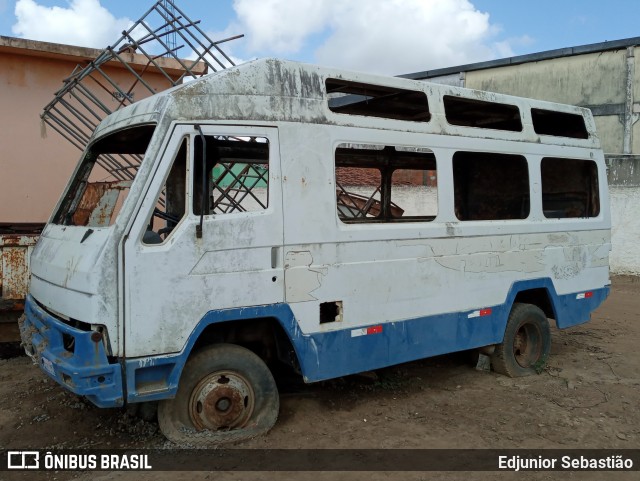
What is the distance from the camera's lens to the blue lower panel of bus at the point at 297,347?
339 centimetres

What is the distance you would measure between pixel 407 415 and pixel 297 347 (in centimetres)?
132

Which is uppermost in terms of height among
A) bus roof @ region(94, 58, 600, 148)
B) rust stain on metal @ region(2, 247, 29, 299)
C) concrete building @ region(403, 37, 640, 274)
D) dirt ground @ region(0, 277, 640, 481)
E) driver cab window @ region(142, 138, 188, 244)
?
concrete building @ region(403, 37, 640, 274)

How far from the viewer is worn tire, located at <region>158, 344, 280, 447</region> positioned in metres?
3.77

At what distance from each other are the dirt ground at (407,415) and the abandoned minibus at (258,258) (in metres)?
0.41

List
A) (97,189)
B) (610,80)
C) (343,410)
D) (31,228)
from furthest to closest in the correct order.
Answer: (610,80) → (31,228) → (343,410) → (97,189)

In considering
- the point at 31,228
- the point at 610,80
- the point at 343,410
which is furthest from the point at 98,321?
the point at 610,80

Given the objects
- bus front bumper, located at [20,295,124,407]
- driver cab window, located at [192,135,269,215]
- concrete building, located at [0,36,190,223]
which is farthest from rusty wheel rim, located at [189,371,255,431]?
concrete building, located at [0,36,190,223]

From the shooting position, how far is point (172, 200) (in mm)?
3959

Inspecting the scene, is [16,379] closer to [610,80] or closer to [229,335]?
[229,335]

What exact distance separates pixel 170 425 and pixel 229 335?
738 mm

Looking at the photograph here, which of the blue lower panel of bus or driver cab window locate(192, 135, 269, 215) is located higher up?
driver cab window locate(192, 135, 269, 215)

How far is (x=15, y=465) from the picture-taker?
3.66 m

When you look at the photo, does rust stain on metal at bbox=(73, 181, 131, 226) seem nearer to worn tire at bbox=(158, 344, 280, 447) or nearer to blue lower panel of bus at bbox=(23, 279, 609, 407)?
blue lower panel of bus at bbox=(23, 279, 609, 407)

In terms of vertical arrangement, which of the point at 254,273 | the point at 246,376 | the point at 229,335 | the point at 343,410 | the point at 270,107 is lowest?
the point at 343,410
